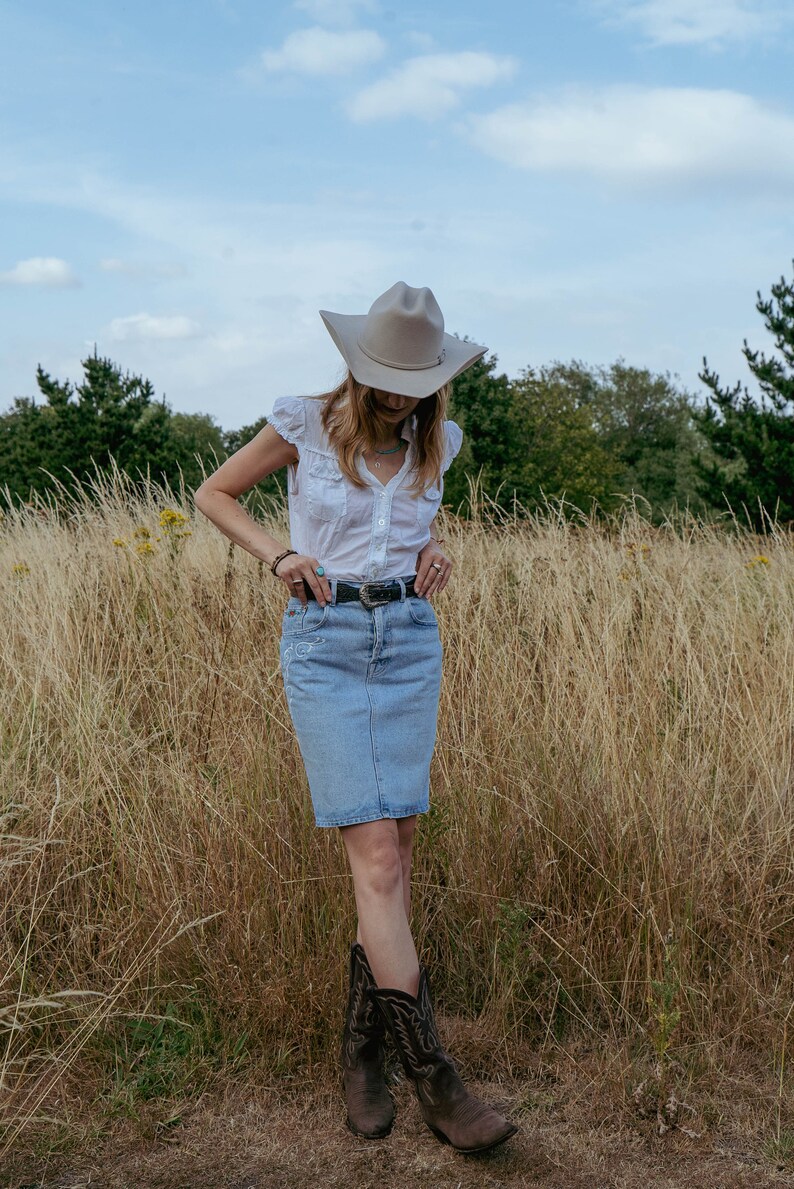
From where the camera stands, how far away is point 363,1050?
2607 millimetres

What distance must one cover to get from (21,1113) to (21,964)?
44 centimetres

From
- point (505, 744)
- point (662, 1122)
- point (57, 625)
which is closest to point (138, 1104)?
point (662, 1122)

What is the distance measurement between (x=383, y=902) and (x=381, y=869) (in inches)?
3.1

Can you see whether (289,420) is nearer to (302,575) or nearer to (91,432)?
(302,575)

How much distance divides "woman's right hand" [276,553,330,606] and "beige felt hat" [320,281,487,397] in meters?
0.46

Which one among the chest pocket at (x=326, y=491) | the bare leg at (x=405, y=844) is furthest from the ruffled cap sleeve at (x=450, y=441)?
the bare leg at (x=405, y=844)

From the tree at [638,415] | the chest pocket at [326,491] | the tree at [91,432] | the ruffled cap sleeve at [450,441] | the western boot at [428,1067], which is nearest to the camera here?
the western boot at [428,1067]

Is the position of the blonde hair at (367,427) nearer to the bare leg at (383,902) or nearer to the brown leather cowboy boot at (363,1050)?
the bare leg at (383,902)

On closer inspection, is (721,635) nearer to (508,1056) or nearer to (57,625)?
(508,1056)

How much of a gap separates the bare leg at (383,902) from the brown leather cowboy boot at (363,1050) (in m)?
0.13

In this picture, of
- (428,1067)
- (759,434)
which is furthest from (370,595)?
(759,434)

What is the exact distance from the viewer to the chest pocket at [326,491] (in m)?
2.50

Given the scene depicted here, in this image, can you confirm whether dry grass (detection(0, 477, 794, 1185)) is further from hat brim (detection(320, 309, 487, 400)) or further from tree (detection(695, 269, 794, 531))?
tree (detection(695, 269, 794, 531))

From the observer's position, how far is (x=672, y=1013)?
2.52 m
